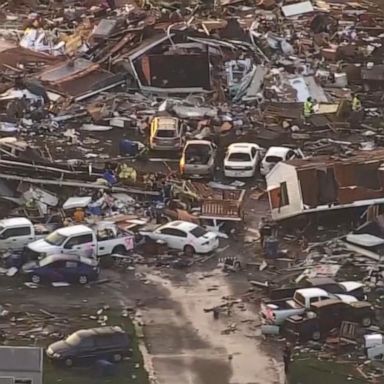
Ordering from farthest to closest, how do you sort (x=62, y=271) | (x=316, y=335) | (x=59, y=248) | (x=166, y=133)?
(x=166, y=133), (x=59, y=248), (x=62, y=271), (x=316, y=335)

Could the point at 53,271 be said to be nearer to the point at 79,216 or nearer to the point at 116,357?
the point at 79,216

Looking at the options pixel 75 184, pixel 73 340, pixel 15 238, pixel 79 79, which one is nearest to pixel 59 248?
pixel 15 238

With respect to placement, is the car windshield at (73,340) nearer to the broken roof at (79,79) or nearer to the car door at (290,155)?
the car door at (290,155)

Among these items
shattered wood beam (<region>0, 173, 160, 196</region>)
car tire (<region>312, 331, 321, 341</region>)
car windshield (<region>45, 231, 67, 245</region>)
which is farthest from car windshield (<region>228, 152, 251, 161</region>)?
car tire (<region>312, 331, 321, 341</region>)

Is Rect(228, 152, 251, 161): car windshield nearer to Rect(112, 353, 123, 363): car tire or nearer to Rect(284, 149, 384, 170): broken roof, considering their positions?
Rect(284, 149, 384, 170): broken roof

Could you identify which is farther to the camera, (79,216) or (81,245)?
(79,216)

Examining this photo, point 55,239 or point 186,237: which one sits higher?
point 55,239

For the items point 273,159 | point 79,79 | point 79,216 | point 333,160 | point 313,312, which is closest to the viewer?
point 313,312

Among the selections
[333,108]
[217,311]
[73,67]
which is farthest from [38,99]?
[217,311]
